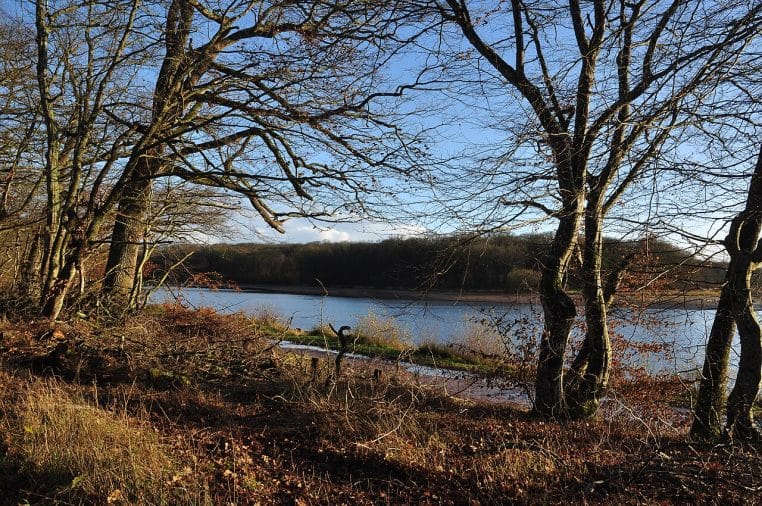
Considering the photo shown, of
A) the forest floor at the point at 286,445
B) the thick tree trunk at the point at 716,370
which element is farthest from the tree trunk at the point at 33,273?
the thick tree trunk at the point at 716,370

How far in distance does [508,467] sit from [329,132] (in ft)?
25.6

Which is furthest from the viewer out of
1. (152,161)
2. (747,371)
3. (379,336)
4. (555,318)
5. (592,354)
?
(379,336)

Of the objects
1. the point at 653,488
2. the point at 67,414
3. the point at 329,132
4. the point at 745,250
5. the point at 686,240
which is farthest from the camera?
the point at 329,132

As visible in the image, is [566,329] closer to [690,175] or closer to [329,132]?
[690,175]

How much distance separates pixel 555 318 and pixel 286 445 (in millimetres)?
4228

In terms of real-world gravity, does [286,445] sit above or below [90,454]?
below

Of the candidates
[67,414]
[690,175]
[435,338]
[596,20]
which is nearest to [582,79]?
[596,20]

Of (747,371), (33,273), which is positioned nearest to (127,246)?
(33,273)

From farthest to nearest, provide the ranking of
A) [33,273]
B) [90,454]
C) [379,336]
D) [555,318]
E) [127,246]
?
1. [379,336]
2. [127,246]
3. [33,273]
4. [555,318]
5. [90,454]

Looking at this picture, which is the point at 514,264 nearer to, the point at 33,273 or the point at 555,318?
the point at 555,318

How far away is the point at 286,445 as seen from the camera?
5309 millimetres

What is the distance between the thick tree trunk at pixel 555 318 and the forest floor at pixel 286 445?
1.33ft

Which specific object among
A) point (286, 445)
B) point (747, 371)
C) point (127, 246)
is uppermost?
point (127, 246)

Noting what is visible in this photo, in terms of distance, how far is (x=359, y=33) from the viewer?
8.59 m
